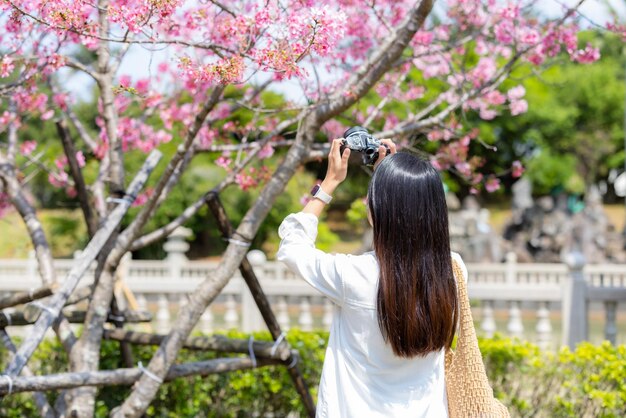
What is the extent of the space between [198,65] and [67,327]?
5.92 feet

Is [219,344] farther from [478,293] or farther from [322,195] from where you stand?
[478,293]

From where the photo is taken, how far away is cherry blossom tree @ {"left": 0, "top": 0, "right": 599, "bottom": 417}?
331cm

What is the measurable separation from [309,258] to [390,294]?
27 cm

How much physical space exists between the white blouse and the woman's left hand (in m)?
0.12

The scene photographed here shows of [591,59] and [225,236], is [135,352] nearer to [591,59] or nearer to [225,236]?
[225,236]

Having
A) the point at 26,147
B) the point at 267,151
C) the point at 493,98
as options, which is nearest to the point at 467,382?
the point at 267,151

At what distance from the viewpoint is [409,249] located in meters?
2.39

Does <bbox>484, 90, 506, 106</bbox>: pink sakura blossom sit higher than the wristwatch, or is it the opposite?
<bbox>484, 90, 506, 106</bbox>: pink sakura blossom

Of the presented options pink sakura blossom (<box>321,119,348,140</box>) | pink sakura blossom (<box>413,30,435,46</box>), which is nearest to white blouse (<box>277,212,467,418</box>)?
pink sakura blossom (<box>413,30,435,46</box>)

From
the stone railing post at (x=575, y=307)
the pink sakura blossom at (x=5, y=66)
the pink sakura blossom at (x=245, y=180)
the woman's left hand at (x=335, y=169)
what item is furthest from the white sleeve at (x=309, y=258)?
the stone railing post at (x=575, y=307)

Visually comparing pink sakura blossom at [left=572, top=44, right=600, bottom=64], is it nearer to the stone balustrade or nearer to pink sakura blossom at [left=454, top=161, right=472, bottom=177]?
pink sakura blossom at [left=454, top=161, right=472, bottom=177]

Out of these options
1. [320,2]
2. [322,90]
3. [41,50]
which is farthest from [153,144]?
[320,2]

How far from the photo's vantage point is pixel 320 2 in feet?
13.3

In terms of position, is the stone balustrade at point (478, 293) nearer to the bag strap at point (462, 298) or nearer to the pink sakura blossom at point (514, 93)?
the pink sakura blossom at point (514, 93)
